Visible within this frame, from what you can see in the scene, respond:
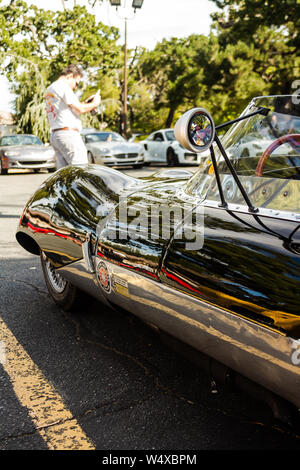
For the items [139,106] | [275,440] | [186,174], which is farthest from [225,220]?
[139,106]

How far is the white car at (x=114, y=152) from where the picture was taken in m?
16.0

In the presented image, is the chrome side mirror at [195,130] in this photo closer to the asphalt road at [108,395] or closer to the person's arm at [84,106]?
the asphalt road at [108,395]

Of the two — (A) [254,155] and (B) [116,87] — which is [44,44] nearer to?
(B) [116,87]

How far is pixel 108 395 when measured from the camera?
2359mm

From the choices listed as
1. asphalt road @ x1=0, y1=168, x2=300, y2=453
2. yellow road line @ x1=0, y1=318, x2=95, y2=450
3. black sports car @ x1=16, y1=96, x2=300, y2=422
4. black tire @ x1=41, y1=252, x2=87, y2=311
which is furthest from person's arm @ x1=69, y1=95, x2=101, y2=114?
yellow road line @ x1=0, y1=318, x2=95, y2=450

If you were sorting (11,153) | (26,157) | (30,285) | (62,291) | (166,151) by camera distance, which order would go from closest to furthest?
(62,291), (30,285), (26,157), (11,153), (166,151)

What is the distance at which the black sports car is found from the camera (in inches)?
61.5

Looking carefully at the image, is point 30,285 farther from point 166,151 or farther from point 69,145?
point 166,151

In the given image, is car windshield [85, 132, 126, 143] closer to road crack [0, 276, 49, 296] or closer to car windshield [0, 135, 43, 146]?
car windshield [0, 135, 43, 146]

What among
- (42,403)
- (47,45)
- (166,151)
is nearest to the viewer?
(42,403)

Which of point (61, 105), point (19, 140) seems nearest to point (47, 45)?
point (19, 140)

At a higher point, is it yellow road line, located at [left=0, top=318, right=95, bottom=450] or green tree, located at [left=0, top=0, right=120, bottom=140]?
green tree, located at [left=0, top=0, right=120, bottom=140]

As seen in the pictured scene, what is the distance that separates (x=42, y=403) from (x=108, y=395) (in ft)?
0.99

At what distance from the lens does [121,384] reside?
2.46 meters
